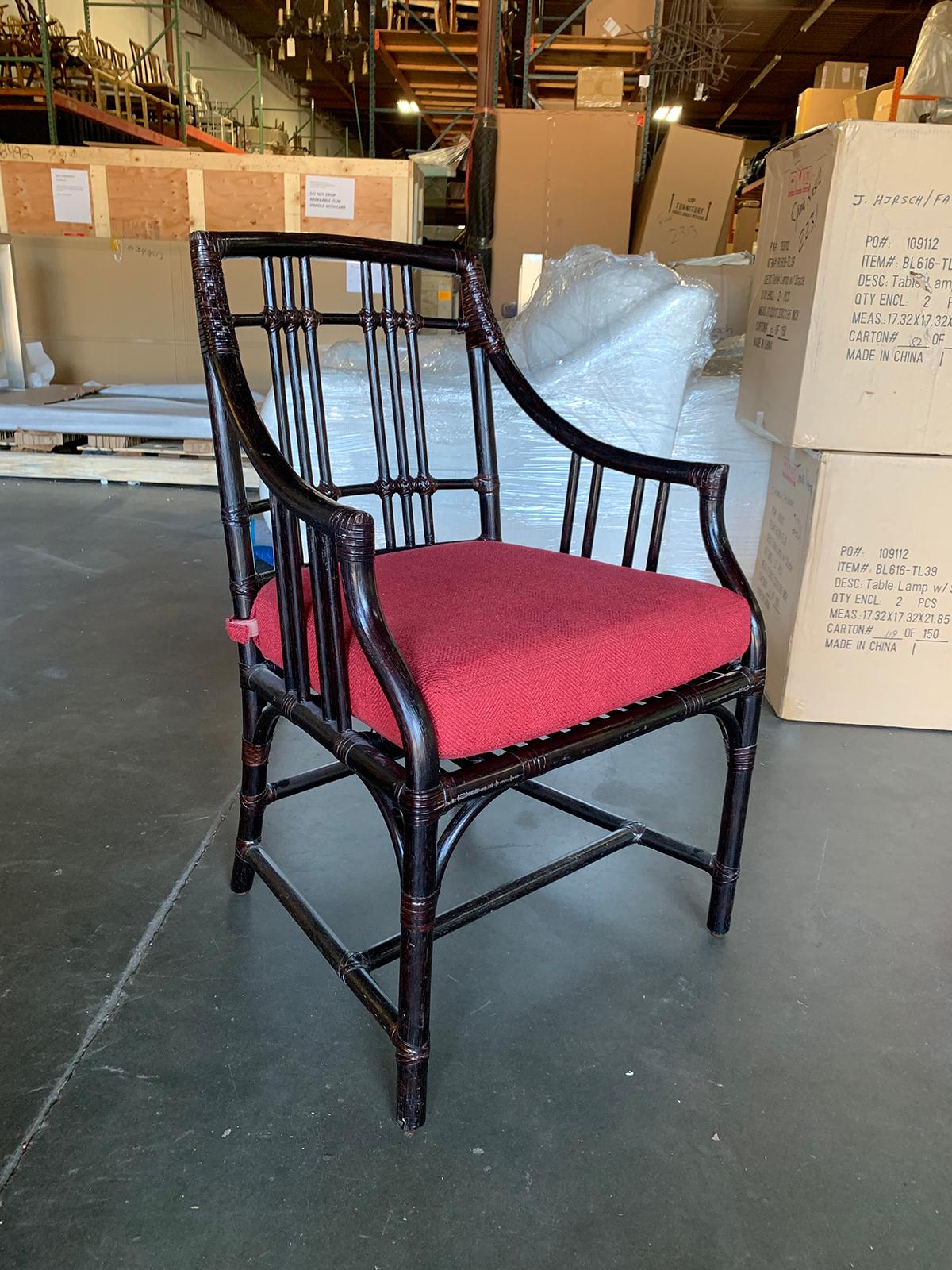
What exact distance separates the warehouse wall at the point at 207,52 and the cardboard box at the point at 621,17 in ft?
14.9

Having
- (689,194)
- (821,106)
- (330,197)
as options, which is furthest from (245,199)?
(821,106)

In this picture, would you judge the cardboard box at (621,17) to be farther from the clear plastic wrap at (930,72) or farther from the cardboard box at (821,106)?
the clear plastic wrap at (930,72)

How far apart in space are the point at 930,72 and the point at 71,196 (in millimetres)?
4102

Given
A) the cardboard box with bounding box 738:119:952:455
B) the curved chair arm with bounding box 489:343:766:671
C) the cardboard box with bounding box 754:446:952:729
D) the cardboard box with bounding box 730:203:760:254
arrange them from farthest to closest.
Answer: the cardboard box with bounding box 730:203:760:254
the cardboard box with bounding box 754:446:952:729
the cardboard box with bounding box 738:119:952:455
the curved chair arm with bounding box 489:343:766:671

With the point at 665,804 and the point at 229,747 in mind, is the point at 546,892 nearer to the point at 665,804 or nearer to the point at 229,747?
the point at 665,804

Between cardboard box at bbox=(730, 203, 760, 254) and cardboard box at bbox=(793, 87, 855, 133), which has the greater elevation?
cardboard box at bbox=(793, 87, 855, 133)

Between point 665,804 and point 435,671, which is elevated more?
point 435,671

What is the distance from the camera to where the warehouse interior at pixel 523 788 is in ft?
2.78

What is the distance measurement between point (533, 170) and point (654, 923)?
4139mm

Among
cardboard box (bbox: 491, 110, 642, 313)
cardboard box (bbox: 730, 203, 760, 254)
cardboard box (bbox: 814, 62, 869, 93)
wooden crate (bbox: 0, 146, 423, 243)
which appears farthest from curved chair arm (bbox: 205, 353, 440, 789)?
cardboard box (bbox: 730, 203, 760, 254)

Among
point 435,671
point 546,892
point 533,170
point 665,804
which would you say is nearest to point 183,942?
point 546,892

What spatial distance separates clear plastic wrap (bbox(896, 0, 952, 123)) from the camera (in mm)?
2021

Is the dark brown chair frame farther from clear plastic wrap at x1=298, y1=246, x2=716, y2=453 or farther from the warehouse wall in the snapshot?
the warehouse wall

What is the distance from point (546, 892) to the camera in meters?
1.34
